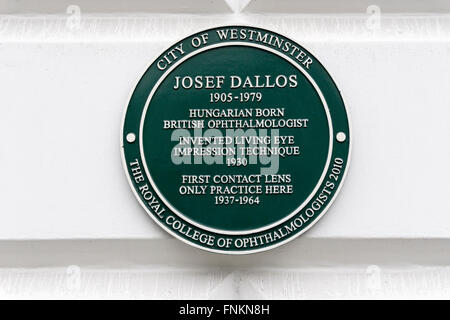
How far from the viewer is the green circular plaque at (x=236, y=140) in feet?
9.14

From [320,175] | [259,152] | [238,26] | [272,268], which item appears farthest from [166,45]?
[272,268]

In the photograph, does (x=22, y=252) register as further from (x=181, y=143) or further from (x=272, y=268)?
(x=272, y=268)

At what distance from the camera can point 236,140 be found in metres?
2.83

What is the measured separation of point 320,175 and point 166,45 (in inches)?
33.5

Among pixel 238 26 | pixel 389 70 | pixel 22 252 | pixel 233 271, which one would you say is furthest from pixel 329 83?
pixel 22 252

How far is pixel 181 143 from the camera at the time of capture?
2834 mm

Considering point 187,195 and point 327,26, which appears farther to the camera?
point 327,26

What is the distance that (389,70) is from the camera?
2906 millimetres

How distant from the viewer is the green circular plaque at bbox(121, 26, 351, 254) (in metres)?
2.79

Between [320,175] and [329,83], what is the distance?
1.27 ft

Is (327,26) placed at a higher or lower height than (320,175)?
higher

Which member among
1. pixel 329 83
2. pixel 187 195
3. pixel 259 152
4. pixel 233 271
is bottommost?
pixel 233 271

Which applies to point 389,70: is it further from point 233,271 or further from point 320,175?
point 233,271

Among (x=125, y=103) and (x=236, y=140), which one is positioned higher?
(x=125, y=103)
